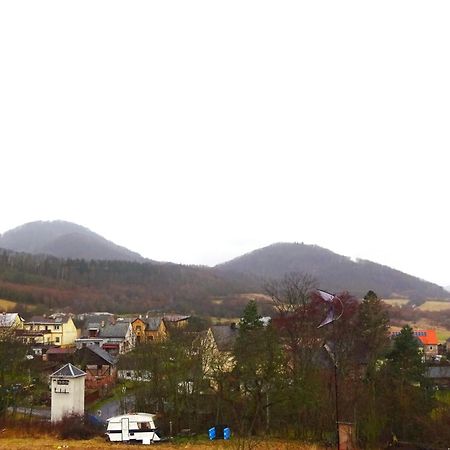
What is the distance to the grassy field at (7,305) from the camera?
251 ft

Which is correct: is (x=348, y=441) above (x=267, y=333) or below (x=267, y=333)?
below

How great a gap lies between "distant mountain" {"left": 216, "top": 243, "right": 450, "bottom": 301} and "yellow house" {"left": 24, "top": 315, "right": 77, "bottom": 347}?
73.5m

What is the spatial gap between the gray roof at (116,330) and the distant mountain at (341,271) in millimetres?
76348

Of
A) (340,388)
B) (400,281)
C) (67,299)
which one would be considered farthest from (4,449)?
(400,281)

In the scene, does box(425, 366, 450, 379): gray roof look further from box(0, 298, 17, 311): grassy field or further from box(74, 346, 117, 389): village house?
box(0, 298, 17, 311): grassy field

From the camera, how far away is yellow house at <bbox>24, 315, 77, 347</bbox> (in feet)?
186

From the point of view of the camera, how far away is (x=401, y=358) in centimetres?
2856

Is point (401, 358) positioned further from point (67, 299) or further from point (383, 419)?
point (67, 299)

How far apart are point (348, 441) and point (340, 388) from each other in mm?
3624

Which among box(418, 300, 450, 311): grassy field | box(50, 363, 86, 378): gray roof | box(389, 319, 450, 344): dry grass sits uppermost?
box(50, 363, 86, 378): gray roof

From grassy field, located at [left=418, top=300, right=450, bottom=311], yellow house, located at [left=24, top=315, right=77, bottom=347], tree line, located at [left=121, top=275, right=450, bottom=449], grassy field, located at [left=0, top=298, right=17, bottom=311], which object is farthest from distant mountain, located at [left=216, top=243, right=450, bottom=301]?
tree line, located at [left=121, top=275, right=450, bottom=449]

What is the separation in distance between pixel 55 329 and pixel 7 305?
2615 cm

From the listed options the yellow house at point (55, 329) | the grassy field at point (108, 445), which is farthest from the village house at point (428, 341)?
the grassy field at point (108, 445)

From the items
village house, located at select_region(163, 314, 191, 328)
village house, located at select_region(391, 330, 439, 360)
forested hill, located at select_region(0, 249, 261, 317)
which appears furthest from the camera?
forested hill, located at select_region(0, 249, 261, 317)
